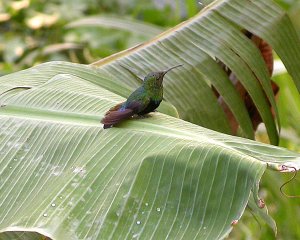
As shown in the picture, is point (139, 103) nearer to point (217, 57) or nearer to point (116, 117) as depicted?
point (116, 117)

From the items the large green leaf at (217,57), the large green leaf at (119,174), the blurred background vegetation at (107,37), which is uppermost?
the large green leaf at (119,174)

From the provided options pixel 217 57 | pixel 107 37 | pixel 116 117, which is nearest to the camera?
pixel 116 117

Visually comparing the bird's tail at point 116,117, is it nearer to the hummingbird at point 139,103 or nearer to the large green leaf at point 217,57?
the hummingbird at point 139,103

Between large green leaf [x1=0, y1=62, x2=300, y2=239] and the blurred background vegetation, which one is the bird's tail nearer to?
large green leaf [x1=0, y1=62, x2=300, y2=239]

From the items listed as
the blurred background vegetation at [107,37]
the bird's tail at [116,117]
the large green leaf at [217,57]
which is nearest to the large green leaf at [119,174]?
the bird's tail at [116,117]

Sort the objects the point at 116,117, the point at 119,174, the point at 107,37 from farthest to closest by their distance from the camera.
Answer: the point at 107,37 < the point at 116,117 < the point at 119,174

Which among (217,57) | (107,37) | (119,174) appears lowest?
(107,37)

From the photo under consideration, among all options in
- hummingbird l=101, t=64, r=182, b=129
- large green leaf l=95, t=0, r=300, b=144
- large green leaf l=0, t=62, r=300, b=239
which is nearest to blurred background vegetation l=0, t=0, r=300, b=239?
large green leaf l=95, t=0, r=300, b=144

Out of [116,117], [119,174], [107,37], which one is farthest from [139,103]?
[107,37]
